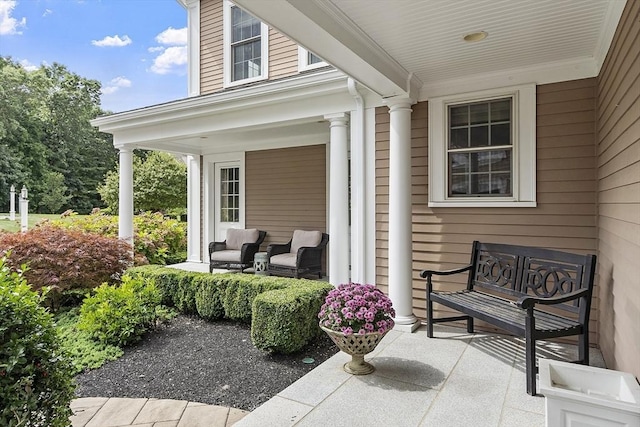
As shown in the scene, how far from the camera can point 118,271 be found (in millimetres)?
5969

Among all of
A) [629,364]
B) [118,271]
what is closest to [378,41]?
[629,364]

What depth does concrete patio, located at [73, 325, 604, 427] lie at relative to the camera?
2352 millimetres

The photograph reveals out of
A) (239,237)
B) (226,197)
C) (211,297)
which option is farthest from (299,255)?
(226,197)

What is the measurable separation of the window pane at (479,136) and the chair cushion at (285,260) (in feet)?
11.3

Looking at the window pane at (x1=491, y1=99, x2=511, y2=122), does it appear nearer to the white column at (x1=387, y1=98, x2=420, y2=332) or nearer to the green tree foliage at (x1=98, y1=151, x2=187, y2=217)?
the white column at (x1=387, y1=98, x2=420, y2=332)

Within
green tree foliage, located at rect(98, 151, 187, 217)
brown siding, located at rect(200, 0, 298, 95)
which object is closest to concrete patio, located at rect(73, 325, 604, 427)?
brown siding, located at rect(200, 0, 298, 95)

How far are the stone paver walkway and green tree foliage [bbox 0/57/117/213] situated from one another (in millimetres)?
22239

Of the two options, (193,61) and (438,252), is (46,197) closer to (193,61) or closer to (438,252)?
(193,61)

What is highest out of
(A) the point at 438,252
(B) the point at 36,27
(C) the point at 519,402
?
(B) the point at 36,27

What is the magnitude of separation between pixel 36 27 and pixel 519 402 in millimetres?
49942

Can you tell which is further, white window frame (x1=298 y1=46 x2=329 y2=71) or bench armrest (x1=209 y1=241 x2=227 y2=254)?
bench armrest (x1=209 y1=241 x2=227 y2=254)

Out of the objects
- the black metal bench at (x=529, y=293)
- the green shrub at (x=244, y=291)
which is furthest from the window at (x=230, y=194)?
the black metal bench at (x=529, y=293)

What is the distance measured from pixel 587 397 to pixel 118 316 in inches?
159

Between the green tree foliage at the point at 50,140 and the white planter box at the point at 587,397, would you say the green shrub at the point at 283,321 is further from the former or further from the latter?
the green tree foliage at the point at 50,140
